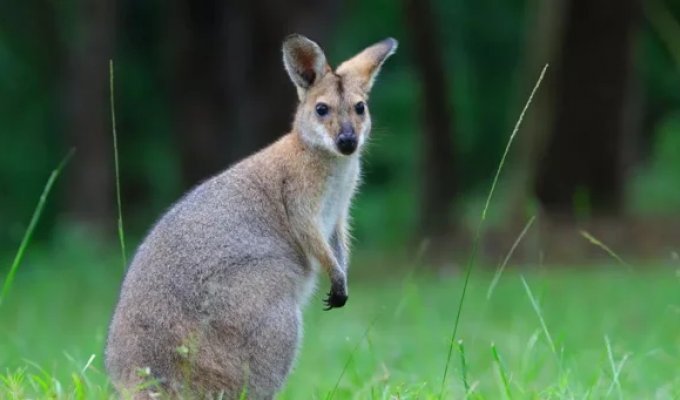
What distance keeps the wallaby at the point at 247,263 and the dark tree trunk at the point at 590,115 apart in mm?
10964

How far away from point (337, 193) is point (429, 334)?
4.90 meters

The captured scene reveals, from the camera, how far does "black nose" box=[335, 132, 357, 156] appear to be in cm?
649

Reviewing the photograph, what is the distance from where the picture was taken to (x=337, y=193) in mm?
6617

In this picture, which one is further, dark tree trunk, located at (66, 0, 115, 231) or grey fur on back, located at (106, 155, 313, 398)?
dark tree trunk, located at (66, 0, 115, 231)

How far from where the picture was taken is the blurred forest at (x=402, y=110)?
17.2 meters

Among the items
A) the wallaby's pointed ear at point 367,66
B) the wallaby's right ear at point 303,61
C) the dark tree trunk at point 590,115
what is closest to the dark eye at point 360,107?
the wallaby's pointed ear at point 367,66

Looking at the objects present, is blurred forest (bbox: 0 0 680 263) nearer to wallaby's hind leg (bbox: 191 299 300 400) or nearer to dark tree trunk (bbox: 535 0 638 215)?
dark tree trunk (bbox: 535 0 638 215)

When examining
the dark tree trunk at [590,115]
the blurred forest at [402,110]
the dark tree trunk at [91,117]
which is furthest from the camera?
the dark tree trunk at [91,117]

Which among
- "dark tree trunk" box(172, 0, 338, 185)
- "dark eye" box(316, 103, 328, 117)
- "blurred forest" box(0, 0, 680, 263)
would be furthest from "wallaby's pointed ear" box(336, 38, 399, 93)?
"dark tree trunk" box(172, 0, 338, 185)

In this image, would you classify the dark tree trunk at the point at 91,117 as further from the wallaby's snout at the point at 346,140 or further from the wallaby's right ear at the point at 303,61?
the wallaby's snout at the point at 346,140

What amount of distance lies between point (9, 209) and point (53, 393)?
874 inches

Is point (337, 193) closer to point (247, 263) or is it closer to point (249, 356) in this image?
point (247, 263)

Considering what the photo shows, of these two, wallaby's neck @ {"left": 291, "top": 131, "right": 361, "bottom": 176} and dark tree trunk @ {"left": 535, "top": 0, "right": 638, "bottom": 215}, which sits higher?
wallaby's neck @ {"left": 291, "top": 131, "right": 361, "bottom": 176}

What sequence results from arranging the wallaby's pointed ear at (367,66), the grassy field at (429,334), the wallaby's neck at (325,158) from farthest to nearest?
the wallaby's pointed ear at (367,66), the wallaby's neck at (325,158), the grassy field at (429,334)
